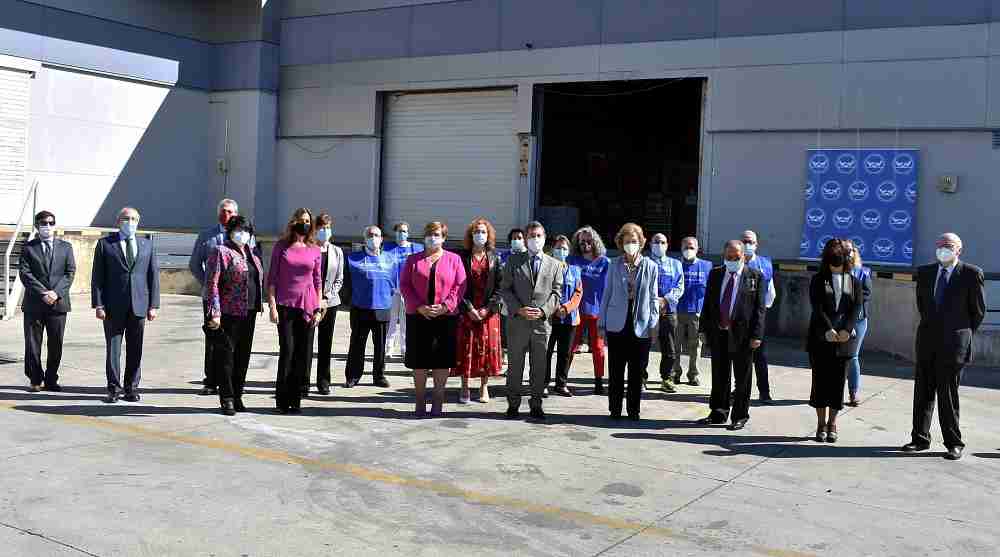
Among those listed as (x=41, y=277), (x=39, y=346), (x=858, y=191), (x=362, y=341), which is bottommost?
(x=39, y=346)

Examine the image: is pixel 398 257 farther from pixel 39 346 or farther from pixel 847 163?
pixel 847 163

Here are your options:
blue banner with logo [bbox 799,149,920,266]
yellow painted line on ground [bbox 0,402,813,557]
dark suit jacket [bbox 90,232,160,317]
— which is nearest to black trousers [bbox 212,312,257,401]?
yellow painted line on ground [bbox 0,402,813,557]

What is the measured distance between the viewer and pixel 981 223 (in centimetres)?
1708

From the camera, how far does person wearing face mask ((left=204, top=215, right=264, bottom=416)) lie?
9.03m

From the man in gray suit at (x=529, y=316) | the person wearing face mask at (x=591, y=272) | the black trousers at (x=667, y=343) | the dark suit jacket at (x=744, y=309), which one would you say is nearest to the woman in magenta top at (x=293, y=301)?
the man in gray suit at (x=529, y=316)

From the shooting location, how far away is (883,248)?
58.7 feet

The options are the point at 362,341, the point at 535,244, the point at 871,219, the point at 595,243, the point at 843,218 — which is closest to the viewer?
the point at 535,244

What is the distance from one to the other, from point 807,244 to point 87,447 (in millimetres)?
14007

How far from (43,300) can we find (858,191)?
537 inches

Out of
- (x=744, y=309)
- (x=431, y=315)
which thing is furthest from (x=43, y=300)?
(x=744, y=309)

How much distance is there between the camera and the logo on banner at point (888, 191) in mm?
17750

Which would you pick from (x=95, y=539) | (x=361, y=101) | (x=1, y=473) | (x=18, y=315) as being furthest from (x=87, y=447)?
(x=361, y=101)

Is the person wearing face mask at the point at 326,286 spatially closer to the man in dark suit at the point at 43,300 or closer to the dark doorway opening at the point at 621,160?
the man in dark suit at the point at 43,300

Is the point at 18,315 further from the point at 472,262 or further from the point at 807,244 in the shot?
the point at 807,244
